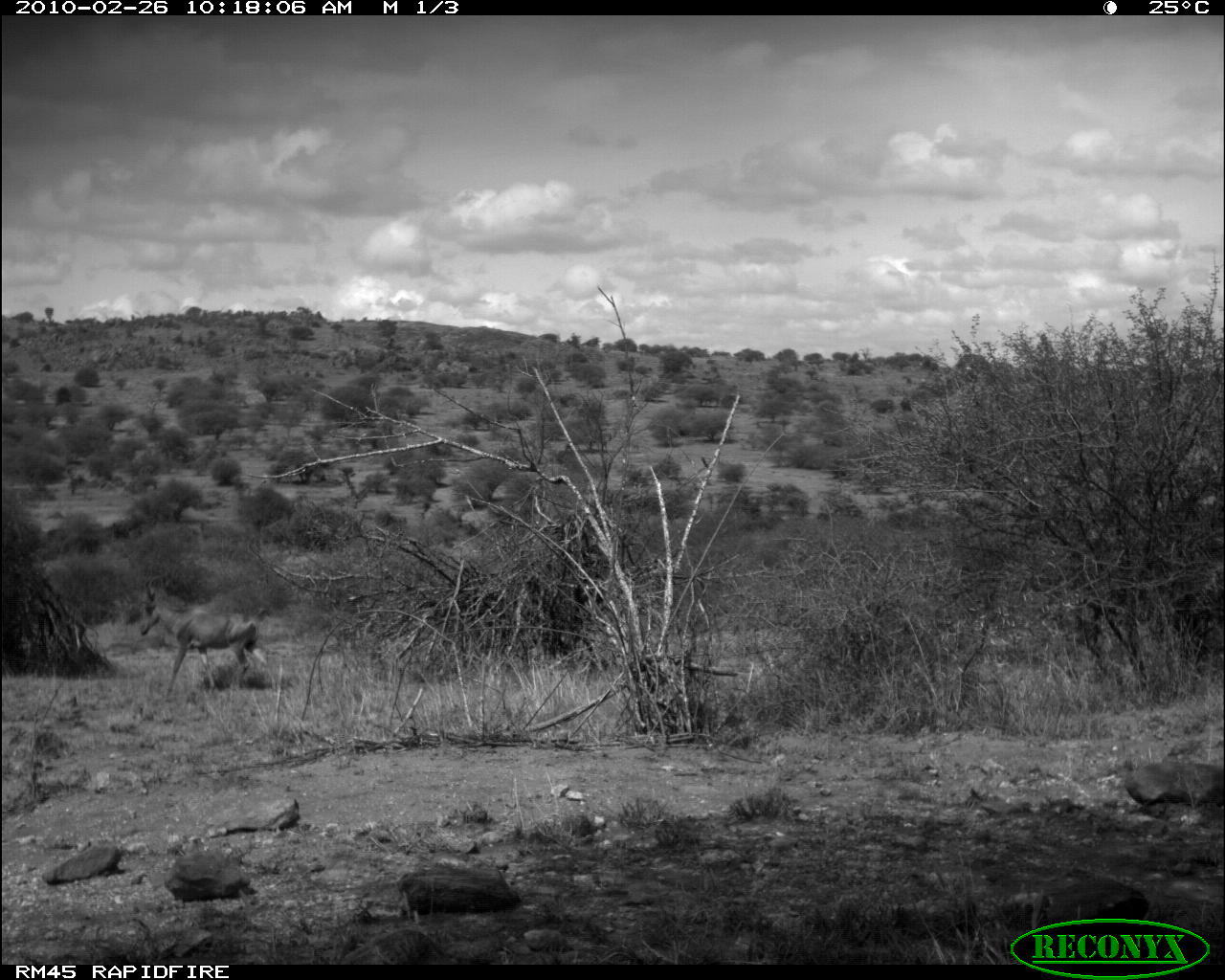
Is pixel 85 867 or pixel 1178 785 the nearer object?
pixel 85 867

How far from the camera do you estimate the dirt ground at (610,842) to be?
4910mm

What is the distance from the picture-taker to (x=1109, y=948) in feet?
14.3

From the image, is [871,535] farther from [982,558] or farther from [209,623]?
[209,623]

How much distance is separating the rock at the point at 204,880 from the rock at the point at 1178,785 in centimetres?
478

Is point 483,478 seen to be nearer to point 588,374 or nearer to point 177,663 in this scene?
point 588,374

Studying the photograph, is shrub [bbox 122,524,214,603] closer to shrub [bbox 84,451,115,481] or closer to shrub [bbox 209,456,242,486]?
shrub [bbox 84,451,115,481]

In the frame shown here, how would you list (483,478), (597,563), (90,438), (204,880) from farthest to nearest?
(90,438), (483,478), (597,563), (204,880)

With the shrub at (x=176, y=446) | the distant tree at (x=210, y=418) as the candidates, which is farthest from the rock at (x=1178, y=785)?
the shrub at (x=176, y=446)

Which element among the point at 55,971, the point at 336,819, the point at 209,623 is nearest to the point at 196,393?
the point at 209,623

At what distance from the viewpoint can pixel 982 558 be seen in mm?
12039

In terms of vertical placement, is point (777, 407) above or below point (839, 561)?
above

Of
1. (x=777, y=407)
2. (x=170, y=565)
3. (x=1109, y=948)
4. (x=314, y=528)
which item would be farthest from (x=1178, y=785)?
(x=777, y=407)

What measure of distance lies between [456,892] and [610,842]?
1314mm

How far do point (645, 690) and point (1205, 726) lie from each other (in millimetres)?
4012
